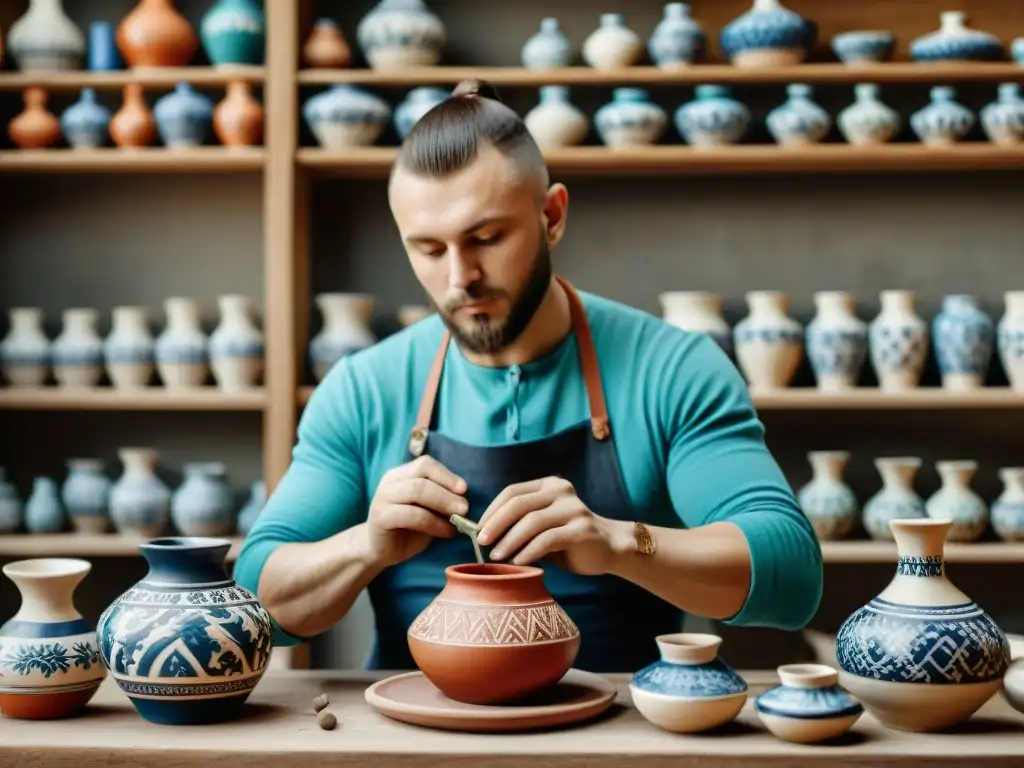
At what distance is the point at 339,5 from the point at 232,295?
3.19 feet

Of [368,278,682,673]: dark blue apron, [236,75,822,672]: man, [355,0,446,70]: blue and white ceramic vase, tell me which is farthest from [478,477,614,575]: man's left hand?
[355,0,446,70]: blue and white ceramic vase

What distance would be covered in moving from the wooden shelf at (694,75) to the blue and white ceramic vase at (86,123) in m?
0.63

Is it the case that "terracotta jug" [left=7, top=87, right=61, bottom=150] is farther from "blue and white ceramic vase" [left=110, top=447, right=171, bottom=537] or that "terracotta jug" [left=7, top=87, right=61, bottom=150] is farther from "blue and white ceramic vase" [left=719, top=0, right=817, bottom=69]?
"blue and white ceramic vase" [left=719, top=0, right=817, bottom=69]

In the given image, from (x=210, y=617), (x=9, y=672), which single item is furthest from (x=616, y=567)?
(x=9, y=672)

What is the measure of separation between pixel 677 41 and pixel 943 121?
78 cm

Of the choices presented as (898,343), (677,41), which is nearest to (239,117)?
(677,41)

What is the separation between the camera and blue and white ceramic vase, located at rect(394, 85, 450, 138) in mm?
3652

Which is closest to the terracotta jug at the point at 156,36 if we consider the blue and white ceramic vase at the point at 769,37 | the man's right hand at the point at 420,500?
the blue and white ceramic vase at the point at 769,37

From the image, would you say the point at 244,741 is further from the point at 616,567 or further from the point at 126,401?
the point at 126,401

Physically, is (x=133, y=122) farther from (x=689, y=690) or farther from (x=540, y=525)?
(x=689, y=690)

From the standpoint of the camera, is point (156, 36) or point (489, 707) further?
point (156, 36)

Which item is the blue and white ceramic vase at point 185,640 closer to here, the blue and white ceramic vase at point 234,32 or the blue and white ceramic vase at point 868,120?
the blue and white ceramic vase at point 234,32

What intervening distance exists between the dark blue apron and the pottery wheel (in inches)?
15.6

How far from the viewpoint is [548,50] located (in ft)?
12.2
